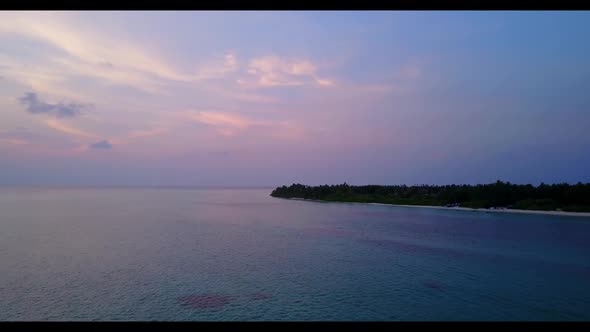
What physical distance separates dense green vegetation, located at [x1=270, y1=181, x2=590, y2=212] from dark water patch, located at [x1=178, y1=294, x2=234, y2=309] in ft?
149

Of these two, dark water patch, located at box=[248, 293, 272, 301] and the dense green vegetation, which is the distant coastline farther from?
dark water patch, located at box=[248, 293, 272, 301]

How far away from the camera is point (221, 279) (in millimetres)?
14484

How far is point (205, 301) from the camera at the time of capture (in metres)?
11.9

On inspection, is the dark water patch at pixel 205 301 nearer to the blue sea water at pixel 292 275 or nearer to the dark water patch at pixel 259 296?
the blue sea water at pixel 292 275

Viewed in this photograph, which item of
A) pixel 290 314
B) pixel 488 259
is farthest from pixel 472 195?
pixel 290 314

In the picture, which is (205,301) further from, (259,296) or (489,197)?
Result: (489,197)

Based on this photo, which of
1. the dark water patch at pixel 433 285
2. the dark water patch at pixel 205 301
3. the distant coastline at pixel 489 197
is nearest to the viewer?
the dark water patch at pixel 205 301

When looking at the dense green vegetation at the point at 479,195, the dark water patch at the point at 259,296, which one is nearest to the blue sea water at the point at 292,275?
the dark water patch at the point at 259,296

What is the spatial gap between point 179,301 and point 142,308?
43.0 inches

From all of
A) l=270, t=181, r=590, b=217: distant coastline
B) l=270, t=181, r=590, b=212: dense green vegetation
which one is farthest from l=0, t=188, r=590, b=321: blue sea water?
l=270, t=181, r=590, b=212: dense green vegetation

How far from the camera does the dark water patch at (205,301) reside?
1145cm

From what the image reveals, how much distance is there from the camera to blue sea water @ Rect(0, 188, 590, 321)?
1120 cm

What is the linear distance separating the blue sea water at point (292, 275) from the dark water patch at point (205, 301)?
2.4 inches
